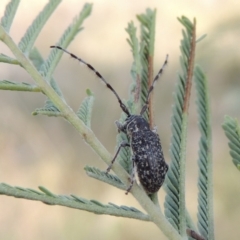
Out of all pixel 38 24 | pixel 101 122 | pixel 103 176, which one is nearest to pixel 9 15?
pixel 38 24

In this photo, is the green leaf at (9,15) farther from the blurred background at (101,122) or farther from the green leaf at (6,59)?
the blurred background at (101,122)

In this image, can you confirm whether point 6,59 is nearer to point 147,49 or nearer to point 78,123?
point 78,123

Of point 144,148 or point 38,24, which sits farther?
point 144,148


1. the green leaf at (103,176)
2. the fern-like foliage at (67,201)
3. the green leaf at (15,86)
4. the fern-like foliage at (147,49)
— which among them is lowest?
the fern-like foliage at (67,201)

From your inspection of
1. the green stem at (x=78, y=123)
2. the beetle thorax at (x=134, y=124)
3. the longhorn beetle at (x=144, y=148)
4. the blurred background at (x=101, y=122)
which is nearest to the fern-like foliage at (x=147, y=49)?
the longhorn beetle at (x=144, y=148)

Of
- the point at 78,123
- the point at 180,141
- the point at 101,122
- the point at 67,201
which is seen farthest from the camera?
the point at 101,122

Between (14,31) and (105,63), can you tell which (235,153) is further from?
(14,31)

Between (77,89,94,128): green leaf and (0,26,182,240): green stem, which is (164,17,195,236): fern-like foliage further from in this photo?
(77,89,94,128): green leaf
